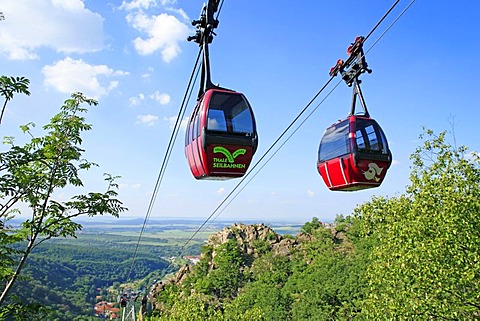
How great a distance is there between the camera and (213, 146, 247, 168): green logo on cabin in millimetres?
6469

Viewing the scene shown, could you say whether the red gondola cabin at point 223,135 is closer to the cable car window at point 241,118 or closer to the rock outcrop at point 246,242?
the cable car window at point 241,118

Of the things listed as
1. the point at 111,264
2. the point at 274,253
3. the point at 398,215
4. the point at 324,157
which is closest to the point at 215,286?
the point at 274,253

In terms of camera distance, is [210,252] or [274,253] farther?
[210,252]

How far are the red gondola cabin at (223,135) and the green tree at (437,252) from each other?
7.90 meters

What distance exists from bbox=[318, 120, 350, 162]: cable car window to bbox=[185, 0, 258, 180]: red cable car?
1.88 meters

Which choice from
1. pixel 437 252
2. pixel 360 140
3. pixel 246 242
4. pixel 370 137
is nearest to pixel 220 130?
pixel 360 140

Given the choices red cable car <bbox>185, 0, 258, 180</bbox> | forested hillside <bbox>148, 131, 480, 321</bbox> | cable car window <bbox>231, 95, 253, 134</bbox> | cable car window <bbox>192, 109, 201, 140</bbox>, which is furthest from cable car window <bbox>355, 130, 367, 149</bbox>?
forested hillside <bbox>148, 131, 480, 321</bbox>

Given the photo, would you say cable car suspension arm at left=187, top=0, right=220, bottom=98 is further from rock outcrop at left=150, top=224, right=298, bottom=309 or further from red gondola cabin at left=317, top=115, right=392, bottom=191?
rock outcrop at left=150, top=224, right=298, bottom=309

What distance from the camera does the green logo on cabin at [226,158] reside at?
21.2ft

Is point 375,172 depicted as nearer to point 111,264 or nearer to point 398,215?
point 398,215

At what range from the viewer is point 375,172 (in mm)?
7277

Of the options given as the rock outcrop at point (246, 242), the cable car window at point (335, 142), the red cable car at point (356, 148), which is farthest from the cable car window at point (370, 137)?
the rock outcrop at point (246, 242)

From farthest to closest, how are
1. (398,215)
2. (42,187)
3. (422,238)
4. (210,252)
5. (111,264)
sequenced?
1. (111,264)
2. (210,252)
3. (398,215)
4. (422,238)
5. (42,187)

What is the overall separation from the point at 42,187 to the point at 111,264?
15760 centimetres
